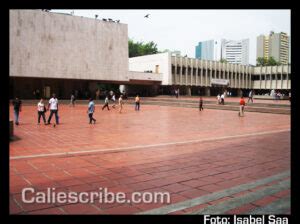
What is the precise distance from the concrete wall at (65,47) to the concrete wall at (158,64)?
9.23 m

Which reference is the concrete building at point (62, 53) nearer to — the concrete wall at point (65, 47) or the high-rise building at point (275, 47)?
the concrete wall at point (65, 47)

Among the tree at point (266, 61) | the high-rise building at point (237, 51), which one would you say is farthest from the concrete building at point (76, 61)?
the high-rise building at point (237, 51)

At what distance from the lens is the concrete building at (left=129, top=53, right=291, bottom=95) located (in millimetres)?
48562

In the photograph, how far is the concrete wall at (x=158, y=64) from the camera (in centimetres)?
4747

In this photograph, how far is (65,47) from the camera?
1382 inches

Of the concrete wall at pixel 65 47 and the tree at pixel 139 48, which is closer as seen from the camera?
the concrete wall at pixel 65 47

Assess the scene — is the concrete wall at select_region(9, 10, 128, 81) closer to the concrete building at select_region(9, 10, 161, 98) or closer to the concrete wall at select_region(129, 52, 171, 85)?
the concrete building at select_region(9, 10, 161, 98)

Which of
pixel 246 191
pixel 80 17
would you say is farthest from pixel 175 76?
pixel 246 191

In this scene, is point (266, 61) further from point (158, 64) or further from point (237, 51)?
point (237, 51)

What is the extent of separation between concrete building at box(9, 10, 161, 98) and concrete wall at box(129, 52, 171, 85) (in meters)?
8.38

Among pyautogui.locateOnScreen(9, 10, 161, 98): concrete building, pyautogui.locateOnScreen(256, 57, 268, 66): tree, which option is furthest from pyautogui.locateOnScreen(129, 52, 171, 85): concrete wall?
pyautogui.locateOnScreen(256, 57, 268, 66): tree
